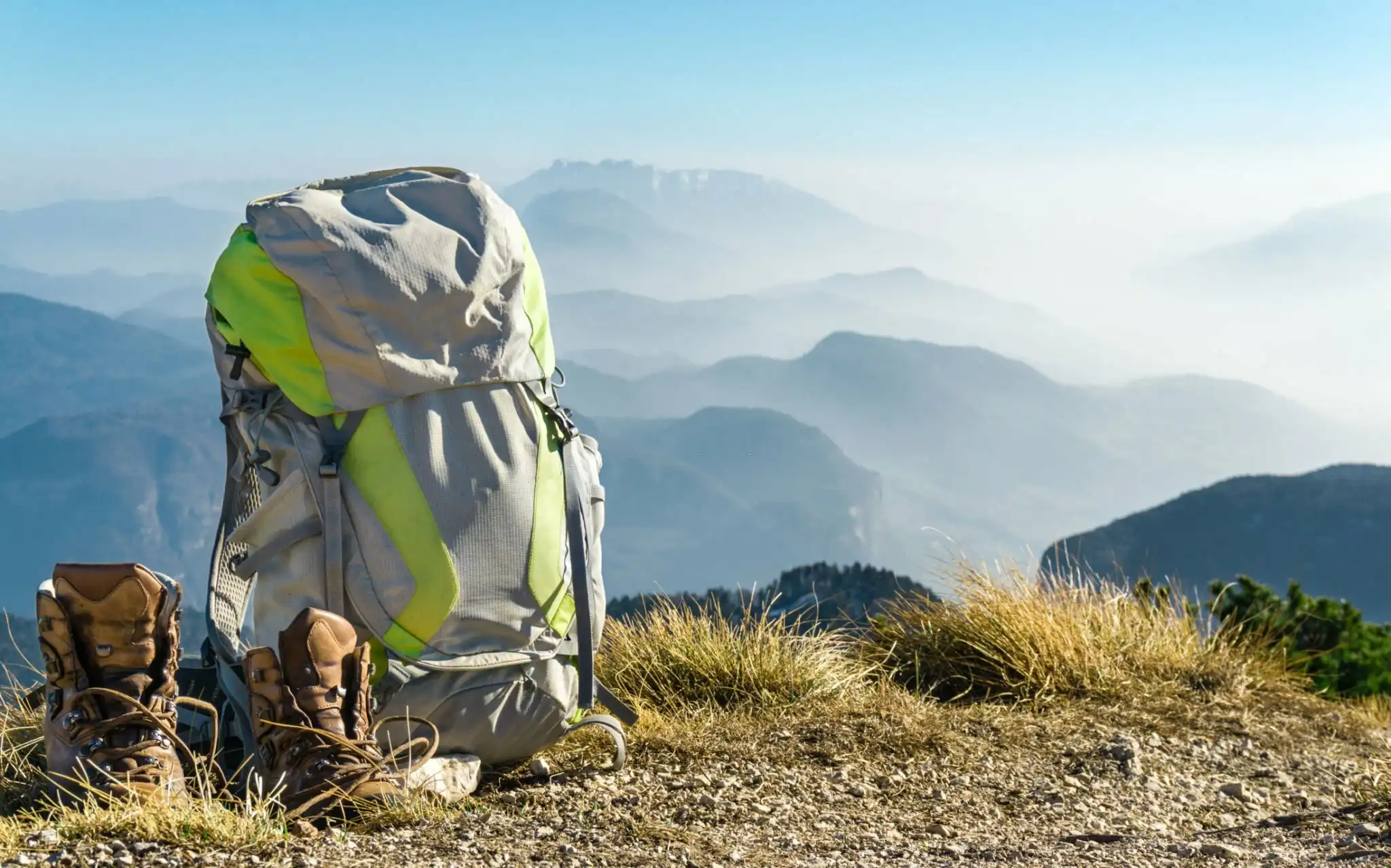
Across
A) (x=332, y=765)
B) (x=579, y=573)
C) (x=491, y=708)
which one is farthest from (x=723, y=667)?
(x=332, y=765)

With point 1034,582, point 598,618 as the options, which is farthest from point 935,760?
point 1034,582

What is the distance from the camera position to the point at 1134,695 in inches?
208

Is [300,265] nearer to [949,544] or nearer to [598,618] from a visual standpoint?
[598,618]

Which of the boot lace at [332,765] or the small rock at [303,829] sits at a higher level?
the boot lace at [332,765]

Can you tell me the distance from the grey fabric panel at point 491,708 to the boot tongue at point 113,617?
0.67 meters

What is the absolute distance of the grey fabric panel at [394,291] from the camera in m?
3.32

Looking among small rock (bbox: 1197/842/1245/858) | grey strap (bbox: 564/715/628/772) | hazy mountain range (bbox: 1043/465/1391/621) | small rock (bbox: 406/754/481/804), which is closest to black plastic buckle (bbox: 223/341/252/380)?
small rock (bbox: 406/754/481/804)

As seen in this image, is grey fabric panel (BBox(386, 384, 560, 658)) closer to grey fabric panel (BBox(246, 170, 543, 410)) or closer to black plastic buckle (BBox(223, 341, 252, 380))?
grey fabric panel (BBox(246, 170, 543, 410))

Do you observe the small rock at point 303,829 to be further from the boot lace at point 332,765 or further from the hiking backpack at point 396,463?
the hiking backpack at point 396,463

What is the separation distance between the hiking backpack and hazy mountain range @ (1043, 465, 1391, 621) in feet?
266

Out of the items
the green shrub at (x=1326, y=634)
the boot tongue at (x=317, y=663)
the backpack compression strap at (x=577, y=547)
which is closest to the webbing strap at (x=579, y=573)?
the backpack compression strap at (x=577, y=547)

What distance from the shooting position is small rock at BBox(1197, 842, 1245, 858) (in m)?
3.02

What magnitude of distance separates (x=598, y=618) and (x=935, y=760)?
142 cm

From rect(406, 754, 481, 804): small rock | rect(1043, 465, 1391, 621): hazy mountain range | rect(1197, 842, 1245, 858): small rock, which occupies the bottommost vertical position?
rect(1043, 465, 1391, 621): hazy mountain range
